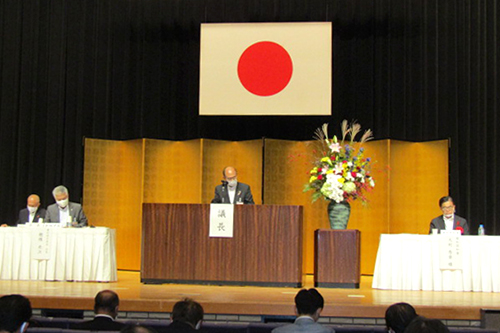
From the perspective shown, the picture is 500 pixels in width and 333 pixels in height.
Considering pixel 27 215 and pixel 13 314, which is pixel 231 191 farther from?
pixel 13 314

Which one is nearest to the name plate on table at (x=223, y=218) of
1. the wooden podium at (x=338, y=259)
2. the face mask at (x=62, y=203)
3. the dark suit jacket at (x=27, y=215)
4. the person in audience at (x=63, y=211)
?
the wooden podium at (x=338, y=259)

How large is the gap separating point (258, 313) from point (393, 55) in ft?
18.0

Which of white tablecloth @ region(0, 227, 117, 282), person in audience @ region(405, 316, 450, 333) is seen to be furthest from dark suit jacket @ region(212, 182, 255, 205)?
person in audience @ region(405, 316, 450, 333)

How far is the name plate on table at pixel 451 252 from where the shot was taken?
658 centimetres

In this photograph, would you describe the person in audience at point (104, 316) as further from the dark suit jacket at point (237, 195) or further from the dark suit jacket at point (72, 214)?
the dark suit jacket at point (72, 214)

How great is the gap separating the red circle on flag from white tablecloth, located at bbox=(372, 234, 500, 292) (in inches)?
140

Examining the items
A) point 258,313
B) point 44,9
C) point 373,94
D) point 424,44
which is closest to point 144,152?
point 44,9

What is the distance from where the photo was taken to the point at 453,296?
6168 millimetres

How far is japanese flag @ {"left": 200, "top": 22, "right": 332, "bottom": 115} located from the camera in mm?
9531

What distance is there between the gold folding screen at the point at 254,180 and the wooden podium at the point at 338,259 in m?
2.51

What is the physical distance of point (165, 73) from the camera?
A: 10.1 metres

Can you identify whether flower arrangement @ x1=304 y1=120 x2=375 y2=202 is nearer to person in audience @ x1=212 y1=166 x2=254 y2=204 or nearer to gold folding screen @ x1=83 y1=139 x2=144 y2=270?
person in audience @ x1=212 y1=166 x2=254 y2=204

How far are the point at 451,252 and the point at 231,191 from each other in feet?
7.57

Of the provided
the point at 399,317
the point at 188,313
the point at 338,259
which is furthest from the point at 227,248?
the point at 399,317
